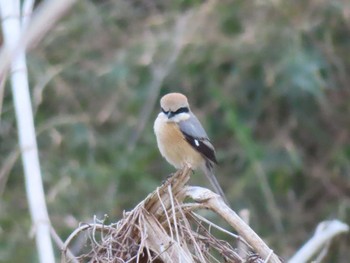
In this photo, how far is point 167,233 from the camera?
2090 millimetres

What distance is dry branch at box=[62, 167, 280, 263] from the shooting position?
1993 millimetres

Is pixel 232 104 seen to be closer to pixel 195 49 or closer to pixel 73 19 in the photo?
pixel 195 49

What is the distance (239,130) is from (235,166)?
26.7 inches

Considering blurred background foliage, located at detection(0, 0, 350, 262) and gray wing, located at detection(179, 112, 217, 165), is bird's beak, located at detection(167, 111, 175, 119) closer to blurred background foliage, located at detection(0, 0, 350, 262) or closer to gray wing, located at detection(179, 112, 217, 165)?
gray wing, located at detection(179, 112, 217, 165)

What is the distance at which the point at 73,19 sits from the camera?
7.05 metres

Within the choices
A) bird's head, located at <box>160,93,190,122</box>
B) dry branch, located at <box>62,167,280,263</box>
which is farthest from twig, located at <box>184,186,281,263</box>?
bird's head, located at <box>160,93,190,122</box>

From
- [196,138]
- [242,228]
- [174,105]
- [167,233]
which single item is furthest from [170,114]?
[242,228]

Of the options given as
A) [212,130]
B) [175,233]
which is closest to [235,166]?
[212,130]

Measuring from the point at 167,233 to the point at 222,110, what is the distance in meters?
4.66

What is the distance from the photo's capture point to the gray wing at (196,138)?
12.7ft

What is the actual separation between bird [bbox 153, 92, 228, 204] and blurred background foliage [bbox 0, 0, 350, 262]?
2.32 meters

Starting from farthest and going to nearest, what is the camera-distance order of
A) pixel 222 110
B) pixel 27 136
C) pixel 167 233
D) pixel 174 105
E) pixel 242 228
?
1. pixel 222 110
2. pixel 174 105
3. pixel 167 233
4. pixel 242 228
5. pixel 27 136

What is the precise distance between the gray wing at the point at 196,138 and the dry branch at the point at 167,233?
165 centimetres

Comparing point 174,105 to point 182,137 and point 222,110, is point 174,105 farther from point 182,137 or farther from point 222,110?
point 222,110
